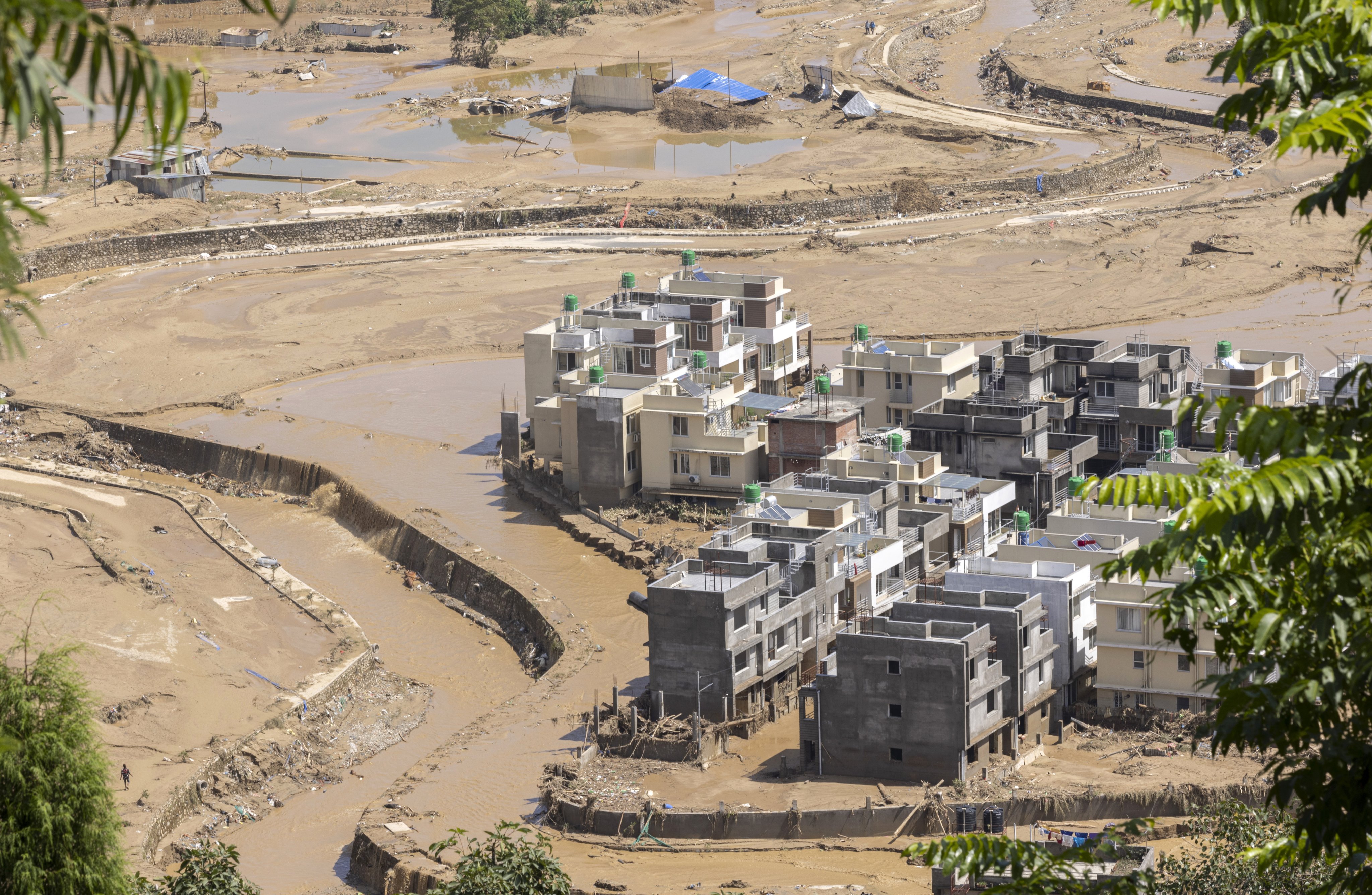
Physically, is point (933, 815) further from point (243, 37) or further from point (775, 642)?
point (243, 37)

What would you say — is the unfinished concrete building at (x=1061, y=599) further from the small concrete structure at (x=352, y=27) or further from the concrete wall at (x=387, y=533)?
the small concrete structure at (x=352, y=27)

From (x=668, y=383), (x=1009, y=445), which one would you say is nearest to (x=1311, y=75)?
(x=1009, y=445)

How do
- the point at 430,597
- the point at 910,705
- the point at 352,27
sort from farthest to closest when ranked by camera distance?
the point at 352,27 → the point at 430,597 → the point at 910,705

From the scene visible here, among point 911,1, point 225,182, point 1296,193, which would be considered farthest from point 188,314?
point 911,1

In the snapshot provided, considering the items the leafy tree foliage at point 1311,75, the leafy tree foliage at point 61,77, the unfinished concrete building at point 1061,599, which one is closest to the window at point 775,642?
the unfinished concrete building at point 1061,599

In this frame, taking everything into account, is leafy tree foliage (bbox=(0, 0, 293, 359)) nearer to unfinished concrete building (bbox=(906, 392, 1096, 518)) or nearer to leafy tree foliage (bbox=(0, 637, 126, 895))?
leafy tree foliage (bbox=(0, 637, 126, 895))

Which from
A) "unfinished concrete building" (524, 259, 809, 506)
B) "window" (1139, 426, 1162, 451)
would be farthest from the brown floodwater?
"window" (1139, 426, 1162, 451)
